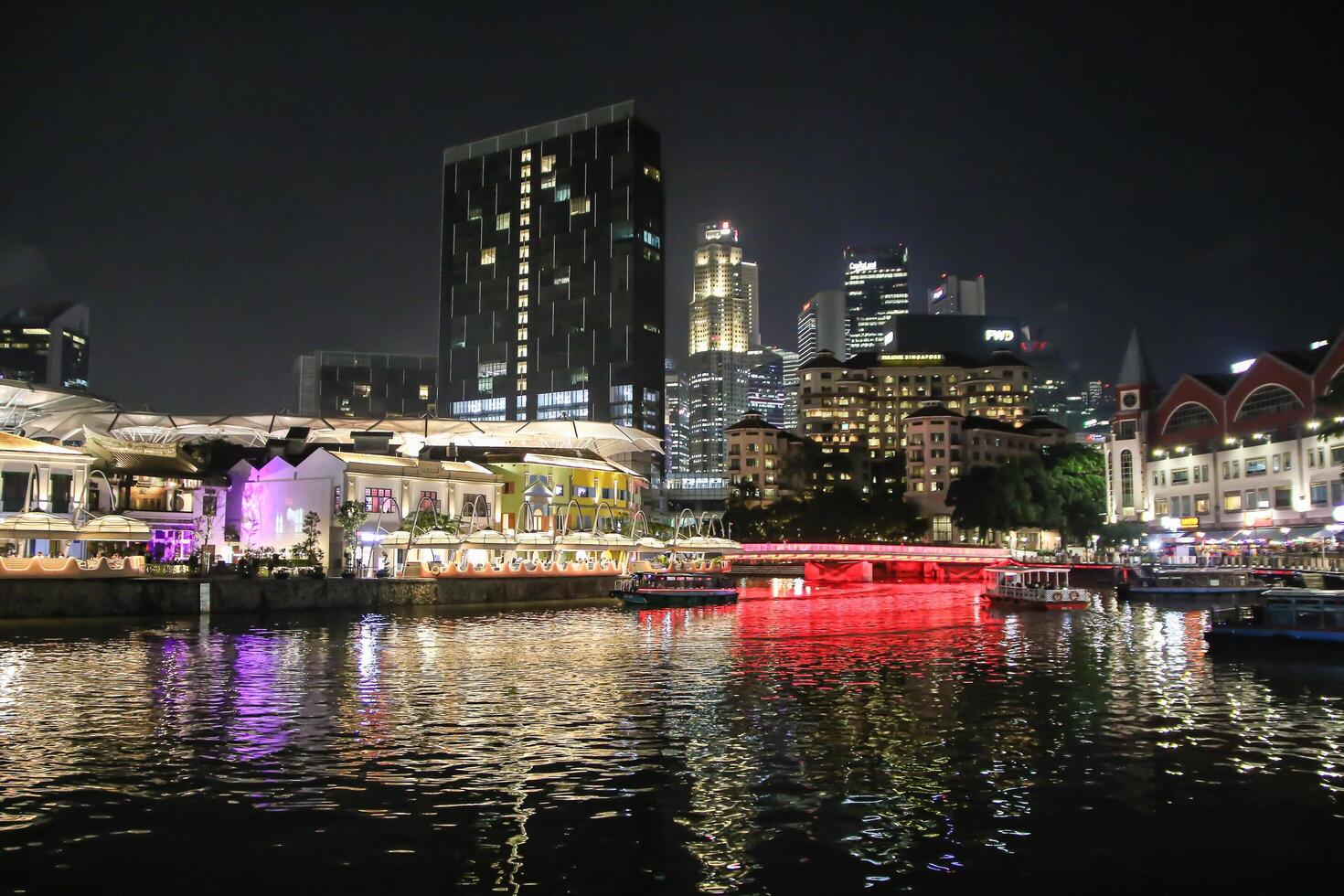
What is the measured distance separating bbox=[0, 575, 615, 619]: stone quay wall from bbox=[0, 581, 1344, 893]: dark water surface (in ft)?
56.6

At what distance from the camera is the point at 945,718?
29.0m

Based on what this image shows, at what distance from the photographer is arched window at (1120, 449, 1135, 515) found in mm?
140875

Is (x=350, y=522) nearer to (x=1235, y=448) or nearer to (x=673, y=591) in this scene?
(x=673, y=591)

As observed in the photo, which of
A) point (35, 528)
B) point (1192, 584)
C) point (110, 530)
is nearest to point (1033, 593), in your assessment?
point (1192, 584)

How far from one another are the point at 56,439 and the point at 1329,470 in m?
118

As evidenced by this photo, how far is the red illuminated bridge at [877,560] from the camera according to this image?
377 feet

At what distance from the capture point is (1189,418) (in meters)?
132


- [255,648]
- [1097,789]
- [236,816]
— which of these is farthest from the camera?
[255,648]

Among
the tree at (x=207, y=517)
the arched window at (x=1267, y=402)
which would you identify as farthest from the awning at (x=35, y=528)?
the arched window at (x=1267, y=402)

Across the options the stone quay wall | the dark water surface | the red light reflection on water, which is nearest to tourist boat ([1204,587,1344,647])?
the dark water surface

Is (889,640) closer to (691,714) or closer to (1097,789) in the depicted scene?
(691,714)

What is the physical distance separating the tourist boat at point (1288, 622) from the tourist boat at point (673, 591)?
38.9m

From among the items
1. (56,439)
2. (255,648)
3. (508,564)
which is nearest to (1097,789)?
(255,648)

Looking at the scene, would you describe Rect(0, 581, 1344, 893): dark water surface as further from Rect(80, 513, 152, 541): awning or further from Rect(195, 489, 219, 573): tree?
Rect(195, 489, 219, 573): tree
